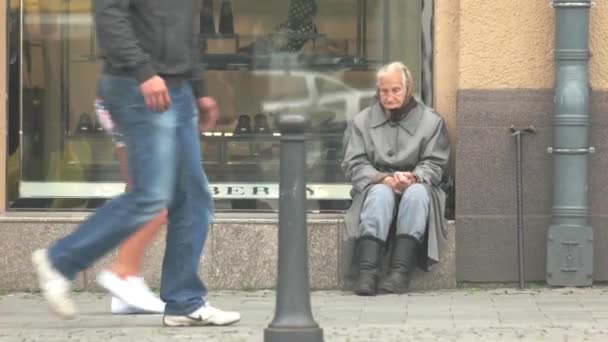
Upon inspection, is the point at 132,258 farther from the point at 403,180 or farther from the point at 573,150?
the point at 573,150

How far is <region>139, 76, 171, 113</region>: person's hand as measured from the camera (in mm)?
5277

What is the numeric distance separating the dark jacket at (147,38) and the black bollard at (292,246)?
64 cm

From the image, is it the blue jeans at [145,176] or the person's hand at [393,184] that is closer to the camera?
the blue jeans at [145,176]

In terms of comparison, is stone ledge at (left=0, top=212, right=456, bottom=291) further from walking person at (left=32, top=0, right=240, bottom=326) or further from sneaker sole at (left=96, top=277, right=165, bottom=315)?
walking person at (left=32, top=0, right=240, bottom=326)

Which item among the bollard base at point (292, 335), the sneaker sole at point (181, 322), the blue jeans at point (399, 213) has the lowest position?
the sneaker sole at point (181, 322)

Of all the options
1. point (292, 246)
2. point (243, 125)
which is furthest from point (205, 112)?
point (243, 125)

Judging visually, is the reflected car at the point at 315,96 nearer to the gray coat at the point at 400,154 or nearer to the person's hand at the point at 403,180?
the gray coat at the point at 400,154

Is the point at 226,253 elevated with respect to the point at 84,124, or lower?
lower

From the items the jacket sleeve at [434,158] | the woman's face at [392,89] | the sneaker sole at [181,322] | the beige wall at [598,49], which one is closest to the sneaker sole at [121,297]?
the sneaker sole at [181,322]

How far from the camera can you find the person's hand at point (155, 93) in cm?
528

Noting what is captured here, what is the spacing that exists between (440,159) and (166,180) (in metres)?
2.36

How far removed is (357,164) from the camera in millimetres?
7441

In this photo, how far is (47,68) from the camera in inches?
317

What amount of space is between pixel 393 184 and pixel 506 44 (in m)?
1.07
